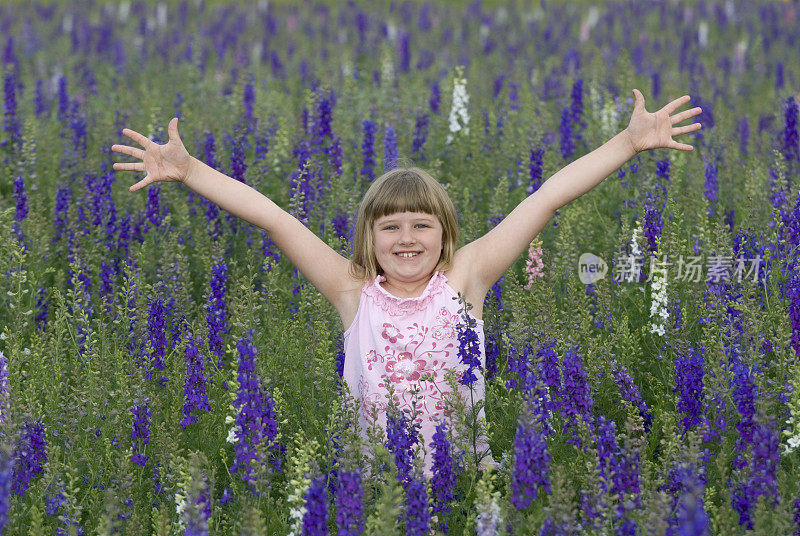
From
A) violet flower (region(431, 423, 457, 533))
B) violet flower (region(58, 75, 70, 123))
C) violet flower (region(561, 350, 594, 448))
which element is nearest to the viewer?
violet flower (region(431, 423, 457, 533))

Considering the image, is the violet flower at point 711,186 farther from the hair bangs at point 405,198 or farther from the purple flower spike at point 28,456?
the purple flower spike at point 28,456

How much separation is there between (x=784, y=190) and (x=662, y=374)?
195cm

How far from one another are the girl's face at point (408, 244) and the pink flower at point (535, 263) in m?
1.10

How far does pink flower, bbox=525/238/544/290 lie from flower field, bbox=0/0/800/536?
20 millimetres

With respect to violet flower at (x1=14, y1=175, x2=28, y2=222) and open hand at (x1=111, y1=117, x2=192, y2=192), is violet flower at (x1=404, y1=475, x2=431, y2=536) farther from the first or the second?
violet flower at (x1=14, y1=175, x2=28, y2=222)

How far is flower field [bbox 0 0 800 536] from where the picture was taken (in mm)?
3590

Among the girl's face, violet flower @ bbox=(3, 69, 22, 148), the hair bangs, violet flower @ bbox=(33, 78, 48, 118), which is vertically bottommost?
the girl's face

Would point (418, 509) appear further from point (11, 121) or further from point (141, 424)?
point (11, 121)

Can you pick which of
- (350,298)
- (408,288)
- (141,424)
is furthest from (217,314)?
(408,288)

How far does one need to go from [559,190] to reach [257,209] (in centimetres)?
130

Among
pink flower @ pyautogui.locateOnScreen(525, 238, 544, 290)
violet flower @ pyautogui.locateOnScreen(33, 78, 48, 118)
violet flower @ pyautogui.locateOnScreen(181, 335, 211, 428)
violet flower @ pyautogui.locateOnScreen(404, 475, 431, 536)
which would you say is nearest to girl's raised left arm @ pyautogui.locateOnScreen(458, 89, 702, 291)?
pink flower @ pyautogui.locateOnScreen(525, 238, 544, 290)

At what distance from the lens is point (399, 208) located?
4.57 metres

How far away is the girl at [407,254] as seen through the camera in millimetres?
4379

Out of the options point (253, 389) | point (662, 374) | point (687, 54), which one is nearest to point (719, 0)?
point (687, 54)
